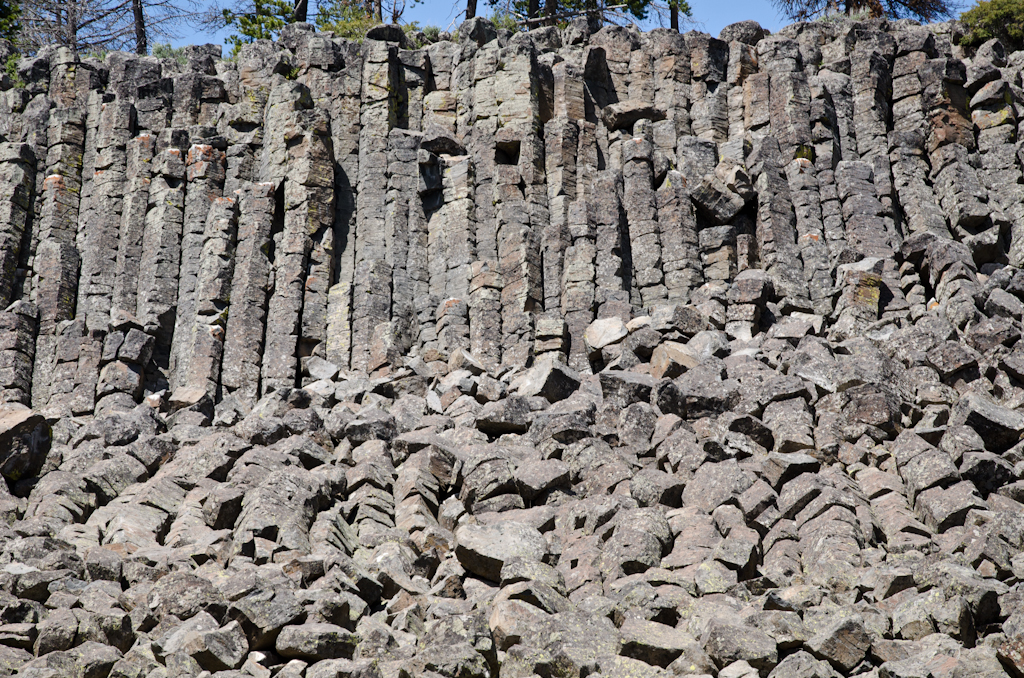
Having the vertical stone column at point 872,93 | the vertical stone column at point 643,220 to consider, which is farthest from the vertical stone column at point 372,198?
the vertical stone column at point 872,93

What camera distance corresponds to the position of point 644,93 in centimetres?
2544

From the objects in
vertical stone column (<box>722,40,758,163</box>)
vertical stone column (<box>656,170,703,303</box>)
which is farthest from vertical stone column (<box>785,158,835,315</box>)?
vertical stone column (<box>656,170,703,303</box>)

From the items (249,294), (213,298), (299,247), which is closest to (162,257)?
(213,298)

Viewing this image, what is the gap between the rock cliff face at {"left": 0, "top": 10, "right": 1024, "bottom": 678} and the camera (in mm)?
10492

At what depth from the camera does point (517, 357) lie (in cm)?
2017

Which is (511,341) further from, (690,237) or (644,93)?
(644,93)

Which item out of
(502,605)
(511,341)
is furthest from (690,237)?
(502,605)

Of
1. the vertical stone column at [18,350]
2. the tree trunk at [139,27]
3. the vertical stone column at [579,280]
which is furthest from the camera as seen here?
the tree trunk at [139,27]

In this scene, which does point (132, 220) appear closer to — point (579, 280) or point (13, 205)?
point (13, 205)

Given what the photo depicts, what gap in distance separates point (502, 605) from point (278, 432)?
6958mm

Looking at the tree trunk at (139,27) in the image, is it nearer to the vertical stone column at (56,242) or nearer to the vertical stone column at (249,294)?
the vertical stone column at (56,242)

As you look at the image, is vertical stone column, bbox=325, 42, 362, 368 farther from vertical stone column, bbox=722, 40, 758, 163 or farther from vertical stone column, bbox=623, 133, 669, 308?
vertical stone column, bbox=722, 40, 758, 163

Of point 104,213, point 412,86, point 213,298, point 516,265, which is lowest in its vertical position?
point 213,298

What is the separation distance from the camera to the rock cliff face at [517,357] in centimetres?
1049
